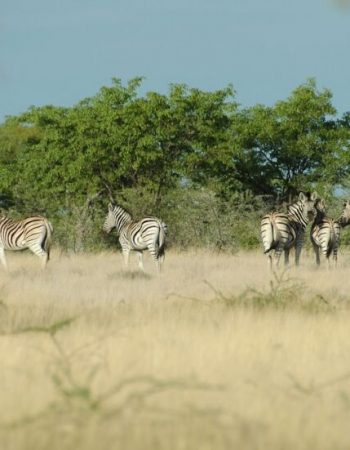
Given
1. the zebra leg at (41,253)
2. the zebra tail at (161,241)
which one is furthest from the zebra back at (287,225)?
the zebra leg at (41,253)

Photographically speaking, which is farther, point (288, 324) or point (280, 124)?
point (280, 124)

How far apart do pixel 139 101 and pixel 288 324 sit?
47.3m

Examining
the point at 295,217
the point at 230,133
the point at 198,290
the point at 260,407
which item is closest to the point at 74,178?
the point at 230,133

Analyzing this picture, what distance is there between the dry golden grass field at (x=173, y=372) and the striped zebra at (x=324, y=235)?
9.06 meters

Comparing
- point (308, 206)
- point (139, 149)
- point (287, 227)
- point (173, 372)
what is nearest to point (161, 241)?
point (287, 227)

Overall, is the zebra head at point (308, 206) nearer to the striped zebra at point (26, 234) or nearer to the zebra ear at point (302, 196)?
the zebra ear at point (302, 196)

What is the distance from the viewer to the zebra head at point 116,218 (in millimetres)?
25953

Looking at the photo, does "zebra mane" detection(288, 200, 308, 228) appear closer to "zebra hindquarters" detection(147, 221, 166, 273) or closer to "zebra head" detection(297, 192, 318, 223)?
"zebra head" detection(297, 192, 318, 223)

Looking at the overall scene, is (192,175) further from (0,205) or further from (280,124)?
(0,205)

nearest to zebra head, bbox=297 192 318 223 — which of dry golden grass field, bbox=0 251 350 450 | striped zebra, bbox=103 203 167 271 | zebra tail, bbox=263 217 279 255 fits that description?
zebra tail, bbox=263 217 279 255

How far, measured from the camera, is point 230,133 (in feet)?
201

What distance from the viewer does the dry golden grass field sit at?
5930 millimetres

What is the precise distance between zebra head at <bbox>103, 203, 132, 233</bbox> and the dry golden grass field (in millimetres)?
10058

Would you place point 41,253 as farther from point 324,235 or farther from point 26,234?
point 324,235
